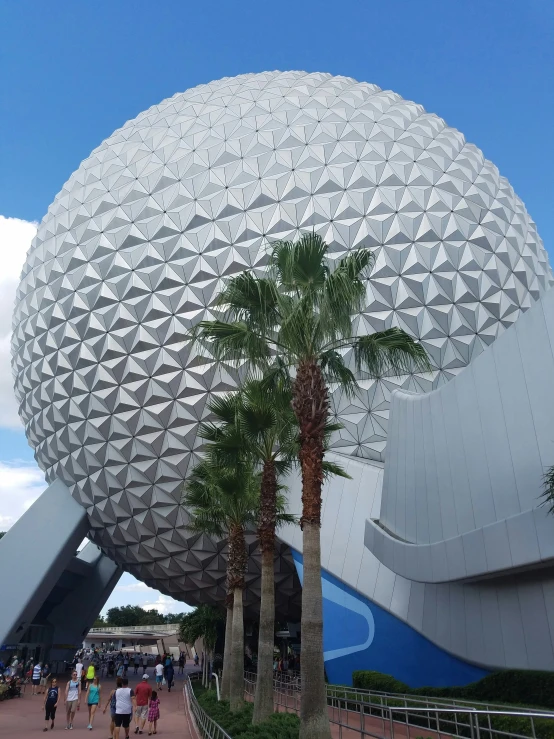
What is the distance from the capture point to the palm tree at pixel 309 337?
27.1 ft

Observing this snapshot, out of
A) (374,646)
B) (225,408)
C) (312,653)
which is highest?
(225,408)

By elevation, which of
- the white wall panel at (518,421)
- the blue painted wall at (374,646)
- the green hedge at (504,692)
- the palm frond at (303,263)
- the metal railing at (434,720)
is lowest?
the metal railing at (434,720)

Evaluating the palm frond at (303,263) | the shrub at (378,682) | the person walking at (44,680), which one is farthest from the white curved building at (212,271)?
the palm frond at (303,263)

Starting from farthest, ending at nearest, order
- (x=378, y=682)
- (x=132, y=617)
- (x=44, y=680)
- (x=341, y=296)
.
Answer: (x=132, y=617), (x=44, y=680), (x=378, y=682), (x=341, y=296)

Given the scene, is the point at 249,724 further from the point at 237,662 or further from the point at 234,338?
the point at 234,338

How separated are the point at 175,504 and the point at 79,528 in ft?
15.2

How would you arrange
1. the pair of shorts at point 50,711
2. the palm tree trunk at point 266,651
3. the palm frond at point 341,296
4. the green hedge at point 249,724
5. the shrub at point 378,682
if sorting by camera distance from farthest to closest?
the shrub at point 378,682, the pair of shorts at point 50,711, the palm tree trunk at point 266,651, the palm frond at point 341,296, the green hedge at point 249,724

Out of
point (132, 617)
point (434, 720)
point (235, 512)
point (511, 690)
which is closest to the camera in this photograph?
point (434, 720)

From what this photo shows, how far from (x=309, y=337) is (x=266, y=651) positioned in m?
5.62

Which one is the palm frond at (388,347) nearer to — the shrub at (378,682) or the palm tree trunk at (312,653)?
the palm tree trunk at (312,653)

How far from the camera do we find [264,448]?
12.3 m

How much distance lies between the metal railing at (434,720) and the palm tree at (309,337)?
1.34 metres

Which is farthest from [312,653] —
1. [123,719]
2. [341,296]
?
[341,296]

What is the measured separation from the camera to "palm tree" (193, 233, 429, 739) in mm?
8266
